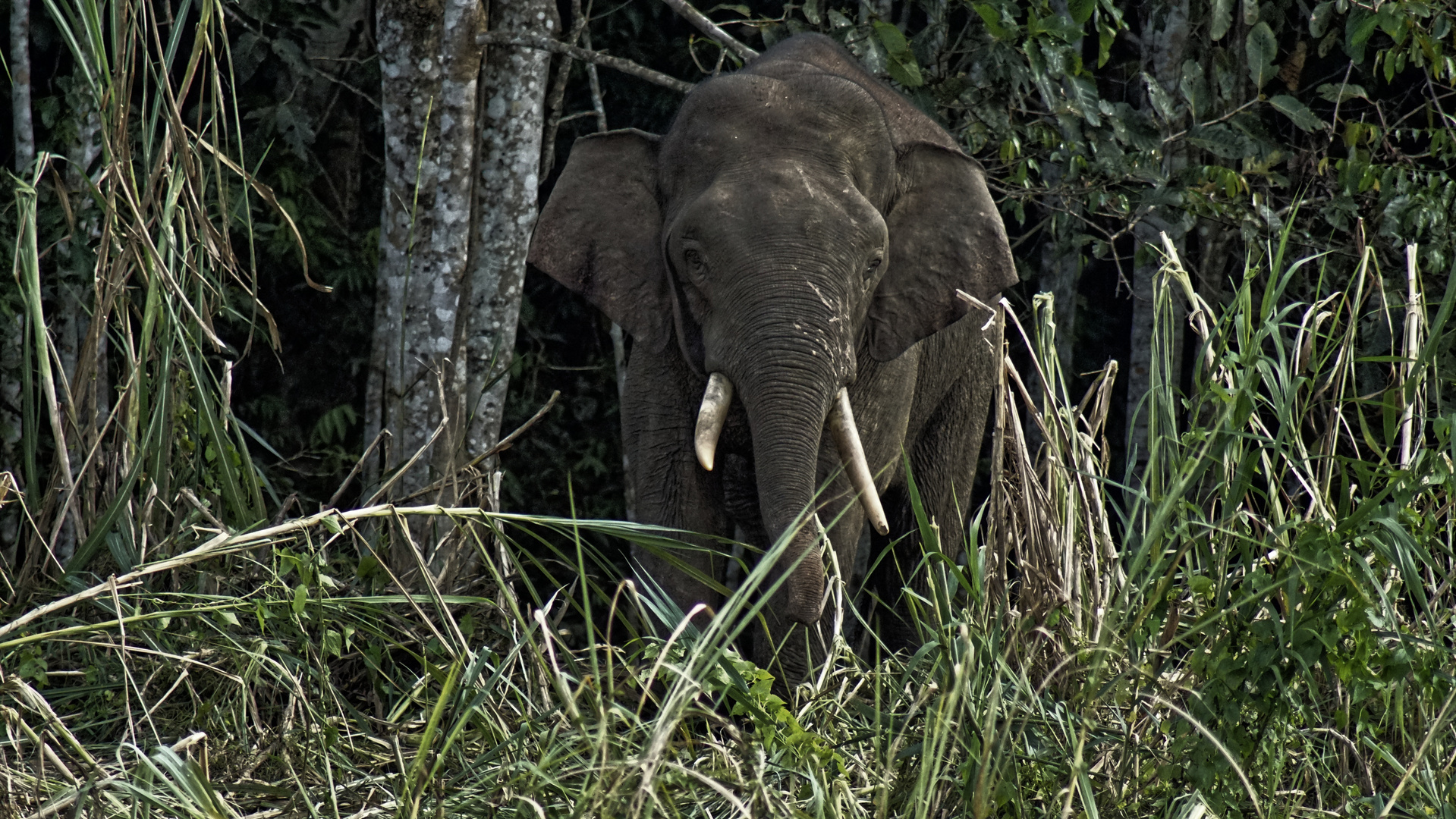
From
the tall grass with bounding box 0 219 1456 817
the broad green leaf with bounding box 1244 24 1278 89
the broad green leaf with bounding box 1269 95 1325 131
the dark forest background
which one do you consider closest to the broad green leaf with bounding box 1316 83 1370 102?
the dark forest background

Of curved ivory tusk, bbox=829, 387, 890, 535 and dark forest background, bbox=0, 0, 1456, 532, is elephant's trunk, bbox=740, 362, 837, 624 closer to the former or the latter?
curved ivory tusk, bbox=829, 387, 890, 535

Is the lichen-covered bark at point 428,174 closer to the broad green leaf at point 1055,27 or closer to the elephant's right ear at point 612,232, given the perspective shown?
the elephant's right ear at point 612,232

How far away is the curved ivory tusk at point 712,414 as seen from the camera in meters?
3.32

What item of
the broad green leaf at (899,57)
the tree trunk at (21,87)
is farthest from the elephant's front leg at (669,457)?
the tree trunk at (21,87)

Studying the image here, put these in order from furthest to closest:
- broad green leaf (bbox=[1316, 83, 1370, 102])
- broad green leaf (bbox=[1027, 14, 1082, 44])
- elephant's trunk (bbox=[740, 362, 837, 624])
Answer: broad green leaf (bbox=[1316, 83, 1370, 102])
broad green leaf (bbox=[1027, 14, 1082, 44])
elephant's trunk (bbox=[740, 362, 837, 624])

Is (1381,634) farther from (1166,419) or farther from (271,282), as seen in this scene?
(271,282)

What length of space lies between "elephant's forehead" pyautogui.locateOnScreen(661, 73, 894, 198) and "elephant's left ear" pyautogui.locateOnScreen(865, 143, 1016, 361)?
132mm

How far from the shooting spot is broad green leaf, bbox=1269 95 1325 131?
16.1ft

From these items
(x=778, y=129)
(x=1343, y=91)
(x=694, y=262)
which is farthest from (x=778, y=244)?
(x=1343, y=91)

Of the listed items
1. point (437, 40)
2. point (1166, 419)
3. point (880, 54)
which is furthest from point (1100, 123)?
point (1166, 419)

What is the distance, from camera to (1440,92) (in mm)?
6492

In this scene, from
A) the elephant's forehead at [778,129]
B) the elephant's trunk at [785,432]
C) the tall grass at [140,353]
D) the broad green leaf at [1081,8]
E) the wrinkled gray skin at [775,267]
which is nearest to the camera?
the tall grass at [140,353]

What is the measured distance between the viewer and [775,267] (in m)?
3.34

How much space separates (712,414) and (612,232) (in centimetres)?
62
